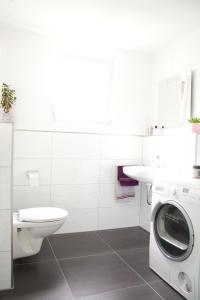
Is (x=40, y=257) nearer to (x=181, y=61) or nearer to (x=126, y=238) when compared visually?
(x=126, y=238)

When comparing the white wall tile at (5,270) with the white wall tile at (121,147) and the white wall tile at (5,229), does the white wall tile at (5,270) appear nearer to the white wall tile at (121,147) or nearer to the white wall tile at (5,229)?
the white wall tile at (5,229)

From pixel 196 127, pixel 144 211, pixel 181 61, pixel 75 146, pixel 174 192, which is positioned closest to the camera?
pixel 174 192

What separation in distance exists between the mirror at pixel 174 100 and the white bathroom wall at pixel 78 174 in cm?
51

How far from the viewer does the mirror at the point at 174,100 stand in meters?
2.57

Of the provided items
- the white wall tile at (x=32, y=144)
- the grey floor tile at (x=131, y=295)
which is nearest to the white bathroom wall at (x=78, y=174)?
the white wall tile at (x=32, y=144)

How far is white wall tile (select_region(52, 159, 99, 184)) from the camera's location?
286cm

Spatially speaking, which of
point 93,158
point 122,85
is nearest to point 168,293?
point 93,158

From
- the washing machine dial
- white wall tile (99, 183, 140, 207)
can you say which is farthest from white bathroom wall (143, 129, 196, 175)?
white wall tile (99, 183, 140, 207)

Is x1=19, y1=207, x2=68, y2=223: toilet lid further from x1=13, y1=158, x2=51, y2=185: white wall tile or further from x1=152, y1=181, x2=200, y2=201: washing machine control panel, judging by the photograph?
x1=152, y1=181, x2=200, y2=201: washing machine control panel

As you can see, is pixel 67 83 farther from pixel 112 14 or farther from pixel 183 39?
pixel 183 39

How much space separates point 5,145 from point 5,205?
0.43 m

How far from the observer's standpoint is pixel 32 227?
6.79 feet

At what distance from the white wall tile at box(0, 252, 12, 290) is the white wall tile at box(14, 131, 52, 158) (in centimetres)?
117

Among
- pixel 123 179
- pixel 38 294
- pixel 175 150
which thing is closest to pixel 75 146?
pixel 123 179
